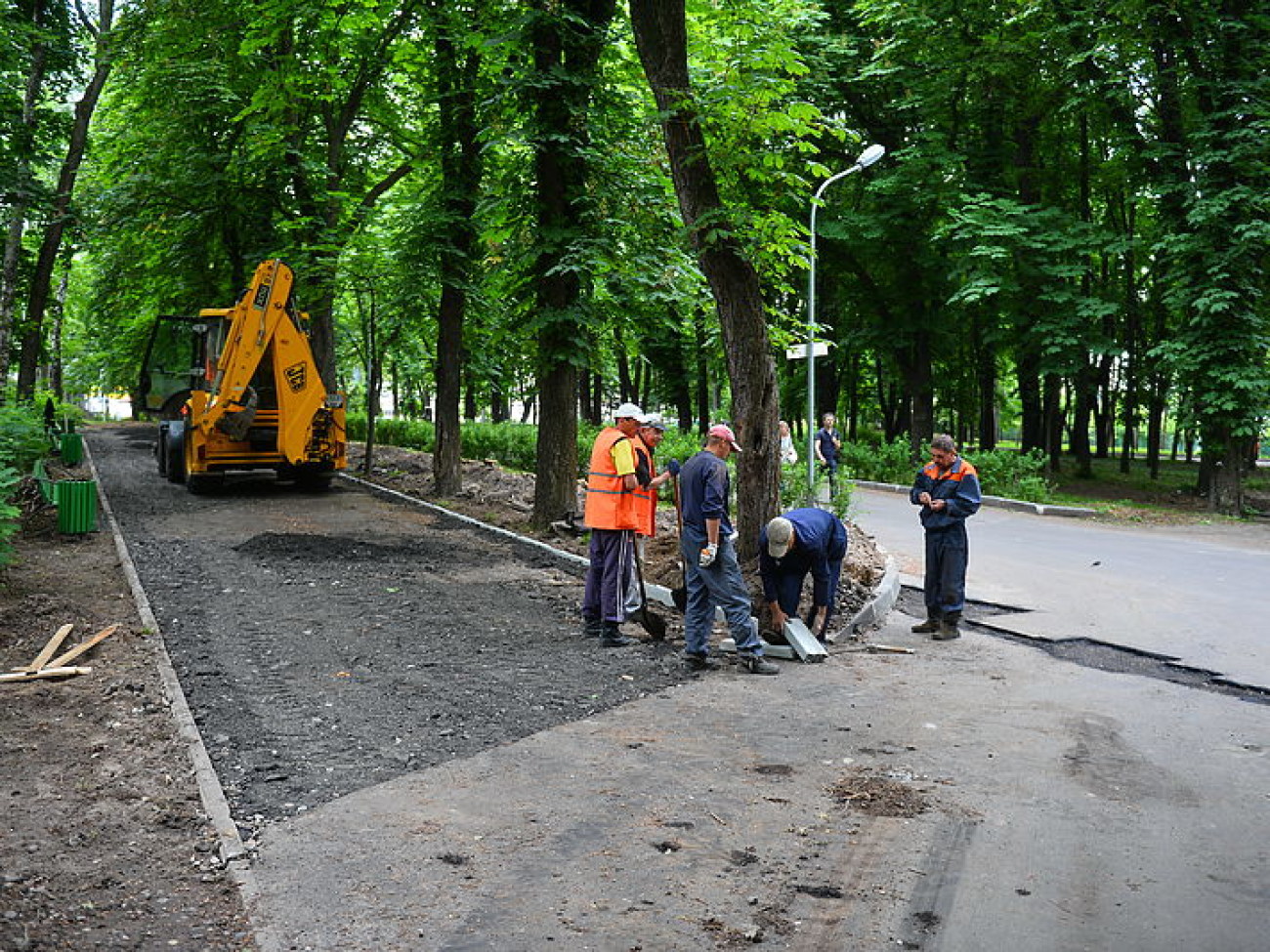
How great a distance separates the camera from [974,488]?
9.14m

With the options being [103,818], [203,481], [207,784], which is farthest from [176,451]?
[103,818]

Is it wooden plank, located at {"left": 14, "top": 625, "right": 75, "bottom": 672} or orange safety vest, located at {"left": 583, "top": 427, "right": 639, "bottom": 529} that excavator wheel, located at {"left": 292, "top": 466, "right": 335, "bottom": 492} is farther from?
orange safety vest, located at {"left": 583, "top": 427, "right": 639, "bottom": 529}

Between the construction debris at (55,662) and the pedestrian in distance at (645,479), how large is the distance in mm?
4268

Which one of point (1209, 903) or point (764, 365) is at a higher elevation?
point (764, 365)

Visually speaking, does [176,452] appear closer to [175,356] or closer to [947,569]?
[175,356]

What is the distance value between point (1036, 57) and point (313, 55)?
50.6ft

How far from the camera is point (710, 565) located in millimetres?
7844

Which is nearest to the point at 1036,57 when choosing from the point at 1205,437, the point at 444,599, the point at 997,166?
the point at 997,166

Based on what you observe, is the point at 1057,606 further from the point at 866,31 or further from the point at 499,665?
the point at 866,31

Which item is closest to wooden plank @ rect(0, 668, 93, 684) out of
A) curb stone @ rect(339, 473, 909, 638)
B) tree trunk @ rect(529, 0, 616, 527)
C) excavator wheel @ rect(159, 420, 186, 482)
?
curb stone @ rect(339, 473, 909, 638)

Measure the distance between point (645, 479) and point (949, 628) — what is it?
3160 millimetres

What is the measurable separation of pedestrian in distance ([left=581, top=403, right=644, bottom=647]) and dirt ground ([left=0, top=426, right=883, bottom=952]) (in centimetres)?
40

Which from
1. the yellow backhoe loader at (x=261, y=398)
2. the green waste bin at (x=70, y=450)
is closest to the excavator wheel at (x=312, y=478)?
the yellow backhoe loader at (x=261, y=398)

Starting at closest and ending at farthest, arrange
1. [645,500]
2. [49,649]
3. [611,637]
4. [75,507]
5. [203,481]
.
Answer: [49,649] → [611,637] → [645,500] → [75,507] → [203,481]
